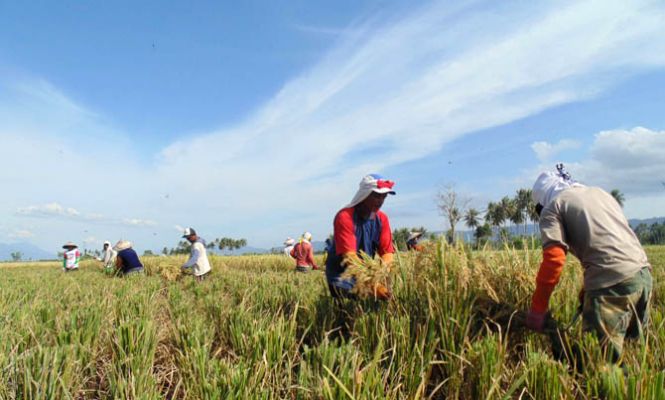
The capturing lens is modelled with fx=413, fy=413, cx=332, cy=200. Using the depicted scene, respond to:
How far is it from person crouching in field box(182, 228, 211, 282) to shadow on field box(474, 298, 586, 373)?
8.09 metres

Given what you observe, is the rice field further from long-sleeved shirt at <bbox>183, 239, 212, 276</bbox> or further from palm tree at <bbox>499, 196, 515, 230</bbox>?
palm tree at <bbox>499, 196, 515, 230</bbox>

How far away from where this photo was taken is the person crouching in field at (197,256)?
995 centimetres

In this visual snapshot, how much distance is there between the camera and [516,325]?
9.46 feet

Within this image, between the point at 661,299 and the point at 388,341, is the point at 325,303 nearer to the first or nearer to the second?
the point at 388,341

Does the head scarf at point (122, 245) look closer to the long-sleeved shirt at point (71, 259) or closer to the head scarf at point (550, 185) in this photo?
the long-sleeved shirt at point (71, 259)

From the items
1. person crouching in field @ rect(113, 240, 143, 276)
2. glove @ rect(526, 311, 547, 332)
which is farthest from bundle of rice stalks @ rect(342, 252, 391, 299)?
person crouching in field @ rect(113, 240, 143, 276)

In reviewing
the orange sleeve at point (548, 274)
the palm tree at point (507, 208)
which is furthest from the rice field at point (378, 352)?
the palm tree at point (507, 208)

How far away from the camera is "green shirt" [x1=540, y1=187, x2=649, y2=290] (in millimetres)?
2717

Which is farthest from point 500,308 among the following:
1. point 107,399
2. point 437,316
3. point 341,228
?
point 107,399

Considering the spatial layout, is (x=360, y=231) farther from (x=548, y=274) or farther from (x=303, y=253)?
(x=303, y=253)

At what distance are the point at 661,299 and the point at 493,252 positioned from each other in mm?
2820

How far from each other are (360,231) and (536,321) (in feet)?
5.53

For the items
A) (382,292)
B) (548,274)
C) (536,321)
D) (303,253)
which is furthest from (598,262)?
(303,253)

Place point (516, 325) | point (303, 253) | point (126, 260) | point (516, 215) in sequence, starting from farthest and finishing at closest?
point (516, 215) < point (303, 253) < point (126, 260) < point (516, 325)
